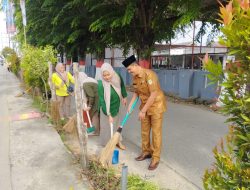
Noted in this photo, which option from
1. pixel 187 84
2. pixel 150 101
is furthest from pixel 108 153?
pixel 187 84

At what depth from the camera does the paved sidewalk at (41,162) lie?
3.68m

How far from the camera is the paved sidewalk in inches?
145

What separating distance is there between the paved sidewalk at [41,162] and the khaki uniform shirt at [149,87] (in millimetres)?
1390

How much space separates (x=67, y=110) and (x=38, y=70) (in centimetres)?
176

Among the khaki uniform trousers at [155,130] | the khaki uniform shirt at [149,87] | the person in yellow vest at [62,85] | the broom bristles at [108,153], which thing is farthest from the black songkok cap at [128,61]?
the person in yellow vest at [62,85]

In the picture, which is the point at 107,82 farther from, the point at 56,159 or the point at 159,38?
the point at 159,38

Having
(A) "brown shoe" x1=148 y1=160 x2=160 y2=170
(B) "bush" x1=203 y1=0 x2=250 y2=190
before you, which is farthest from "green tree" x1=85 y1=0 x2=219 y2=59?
(B) "bush" x1=203 y1=0 x2=250 y2=190

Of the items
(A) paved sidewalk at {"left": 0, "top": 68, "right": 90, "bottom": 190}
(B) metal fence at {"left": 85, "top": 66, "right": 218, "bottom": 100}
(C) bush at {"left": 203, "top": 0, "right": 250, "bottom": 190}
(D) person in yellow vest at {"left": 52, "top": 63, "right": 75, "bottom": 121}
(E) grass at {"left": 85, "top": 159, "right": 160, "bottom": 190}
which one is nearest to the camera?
(C) bush at {"left": 203, "top": 0, "right": 250, "bottom": 190}

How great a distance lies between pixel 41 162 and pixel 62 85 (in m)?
2.76

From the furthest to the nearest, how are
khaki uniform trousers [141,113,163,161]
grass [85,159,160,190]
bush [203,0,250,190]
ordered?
khaki uniform trousers [141,113,163,161]
grass [85,159,160,190]
bush [203,0,250,190]

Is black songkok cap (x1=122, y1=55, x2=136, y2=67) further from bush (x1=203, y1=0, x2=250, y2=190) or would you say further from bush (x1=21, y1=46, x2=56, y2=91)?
bush (x1=21, y1=46, x2=56, y2=91)

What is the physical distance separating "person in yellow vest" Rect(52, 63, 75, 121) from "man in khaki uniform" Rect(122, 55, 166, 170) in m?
3.02

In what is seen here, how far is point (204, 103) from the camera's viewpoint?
9.16 meters

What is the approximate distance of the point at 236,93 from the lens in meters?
1.62
